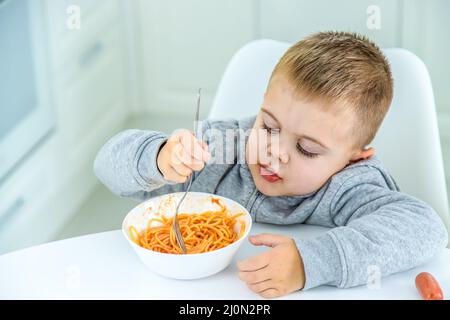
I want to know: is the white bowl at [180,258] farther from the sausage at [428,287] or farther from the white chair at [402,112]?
the white chair at [402,112]

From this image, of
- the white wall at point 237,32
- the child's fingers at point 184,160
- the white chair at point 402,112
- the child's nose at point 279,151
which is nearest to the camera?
the child's fingers at point 184,160

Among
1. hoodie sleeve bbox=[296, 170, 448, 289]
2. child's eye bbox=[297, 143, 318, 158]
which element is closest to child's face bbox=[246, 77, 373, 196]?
child's eye bbox=[297, 143, 318, 158]

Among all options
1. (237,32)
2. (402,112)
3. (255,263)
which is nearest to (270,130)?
(255,263)

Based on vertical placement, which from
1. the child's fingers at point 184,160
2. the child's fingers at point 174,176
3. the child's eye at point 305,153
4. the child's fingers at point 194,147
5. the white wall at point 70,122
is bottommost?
the white wall at point 70,122

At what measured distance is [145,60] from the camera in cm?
263

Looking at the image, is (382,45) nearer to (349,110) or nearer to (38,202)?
(349,110)

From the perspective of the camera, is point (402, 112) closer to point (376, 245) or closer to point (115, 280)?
point (376, 245)

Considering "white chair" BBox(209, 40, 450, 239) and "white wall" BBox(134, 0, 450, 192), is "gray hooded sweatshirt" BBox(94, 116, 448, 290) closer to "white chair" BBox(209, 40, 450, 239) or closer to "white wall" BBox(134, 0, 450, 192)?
"white chair" BBox(209, 40, 450, 239)

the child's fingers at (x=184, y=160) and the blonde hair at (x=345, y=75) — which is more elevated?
the blonde hair at (x=345, y=75)

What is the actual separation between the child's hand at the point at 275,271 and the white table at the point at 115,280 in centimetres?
2

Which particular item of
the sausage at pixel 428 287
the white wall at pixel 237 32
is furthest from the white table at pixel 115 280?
the white wall at pixel 237 32

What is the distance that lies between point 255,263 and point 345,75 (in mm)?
362

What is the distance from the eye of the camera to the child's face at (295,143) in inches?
46.1
